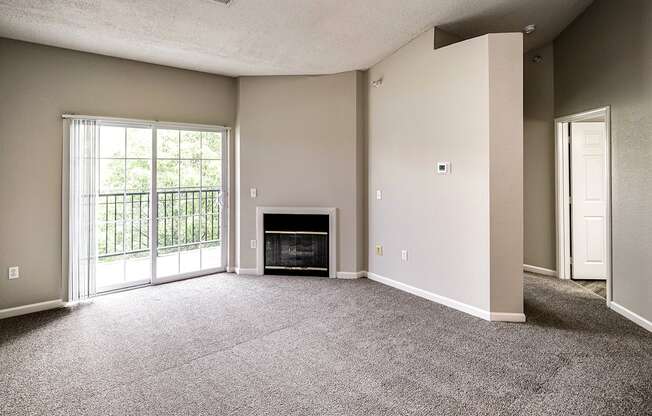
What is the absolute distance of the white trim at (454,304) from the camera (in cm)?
338

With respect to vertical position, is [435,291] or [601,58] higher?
[601,58]

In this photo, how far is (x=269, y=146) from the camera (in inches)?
202

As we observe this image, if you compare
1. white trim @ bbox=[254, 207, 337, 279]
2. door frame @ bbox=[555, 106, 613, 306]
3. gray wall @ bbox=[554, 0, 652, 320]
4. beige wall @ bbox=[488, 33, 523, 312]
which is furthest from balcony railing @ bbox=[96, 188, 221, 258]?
gray wall @ bbox=[554, 0, 652, 320]

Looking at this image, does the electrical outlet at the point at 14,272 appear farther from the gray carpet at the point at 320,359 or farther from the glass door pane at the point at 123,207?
the glass door pane at the point at 123,207

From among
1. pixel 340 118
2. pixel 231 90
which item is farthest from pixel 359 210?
pixel 231 90

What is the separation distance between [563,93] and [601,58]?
77 centimetres

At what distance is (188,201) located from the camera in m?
4.91

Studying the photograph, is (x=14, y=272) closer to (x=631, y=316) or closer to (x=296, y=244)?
(x=296, y=244)

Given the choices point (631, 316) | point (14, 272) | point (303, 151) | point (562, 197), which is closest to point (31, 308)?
point (14, 272)

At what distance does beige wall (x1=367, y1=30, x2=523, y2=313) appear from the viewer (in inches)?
133

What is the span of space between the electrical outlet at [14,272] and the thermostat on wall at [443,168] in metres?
4.49

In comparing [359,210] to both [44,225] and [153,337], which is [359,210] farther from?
[44,225]

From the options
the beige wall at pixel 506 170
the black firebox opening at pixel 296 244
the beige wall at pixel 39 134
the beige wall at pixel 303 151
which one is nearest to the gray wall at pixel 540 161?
the beige wall at pixel 506 170

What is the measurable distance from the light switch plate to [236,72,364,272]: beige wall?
131cm
